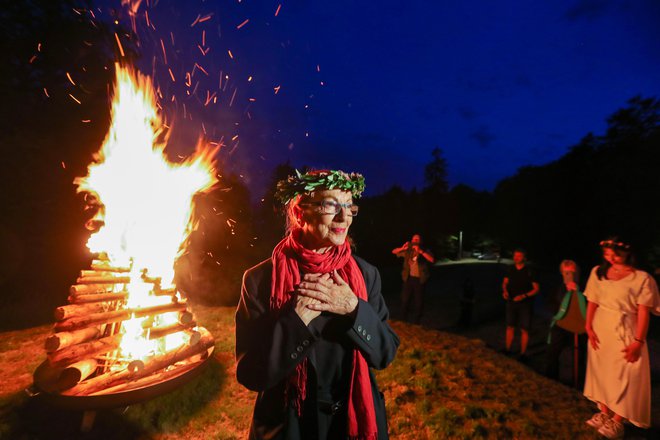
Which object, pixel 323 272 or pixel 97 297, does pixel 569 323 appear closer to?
pixel 323 272

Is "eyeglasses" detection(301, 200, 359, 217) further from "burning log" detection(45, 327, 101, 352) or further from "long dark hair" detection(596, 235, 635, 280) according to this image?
"long dark hair" detection(596, 235, 635, 280)

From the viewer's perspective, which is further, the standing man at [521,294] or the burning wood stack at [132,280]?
the standing man at [521,294]

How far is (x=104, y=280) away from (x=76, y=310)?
2.48ft

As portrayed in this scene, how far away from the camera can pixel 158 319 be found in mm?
4914

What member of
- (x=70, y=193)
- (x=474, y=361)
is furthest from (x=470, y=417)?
(x=70, y=193)

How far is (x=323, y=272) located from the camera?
7.05 ft

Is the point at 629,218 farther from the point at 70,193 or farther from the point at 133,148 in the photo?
the point at 70,193

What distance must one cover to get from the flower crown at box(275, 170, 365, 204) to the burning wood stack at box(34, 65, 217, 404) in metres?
3.22

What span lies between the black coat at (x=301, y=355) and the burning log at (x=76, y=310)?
336 centimetres

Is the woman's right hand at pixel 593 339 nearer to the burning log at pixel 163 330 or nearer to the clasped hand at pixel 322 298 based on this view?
the clasped hand at pixel 322 298

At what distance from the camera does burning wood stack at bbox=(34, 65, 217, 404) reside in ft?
12.5

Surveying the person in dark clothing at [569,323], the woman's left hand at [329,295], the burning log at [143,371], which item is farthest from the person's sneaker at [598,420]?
the burning log at [143,371]

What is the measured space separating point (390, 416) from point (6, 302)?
12779 mm

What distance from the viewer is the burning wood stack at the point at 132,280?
3801 mm
